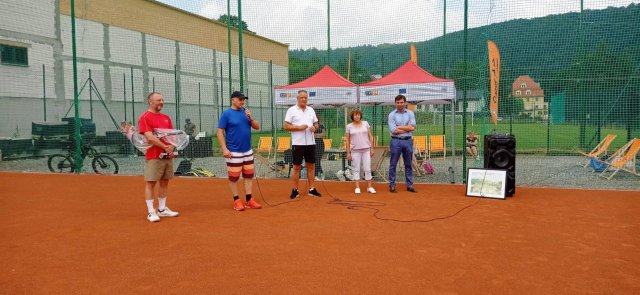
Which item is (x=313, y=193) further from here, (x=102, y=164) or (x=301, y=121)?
(x=102, y=164)

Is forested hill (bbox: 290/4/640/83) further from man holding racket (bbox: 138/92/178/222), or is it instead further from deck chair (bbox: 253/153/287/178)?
man holding racket (bbox: 138/92/178/222)

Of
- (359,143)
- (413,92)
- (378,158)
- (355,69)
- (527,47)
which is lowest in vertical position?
(378,158)

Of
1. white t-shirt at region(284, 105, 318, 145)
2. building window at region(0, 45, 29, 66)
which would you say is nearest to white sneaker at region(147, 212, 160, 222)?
white t-shirt at region(284, 105, 318, 145)

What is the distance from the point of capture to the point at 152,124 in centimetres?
520

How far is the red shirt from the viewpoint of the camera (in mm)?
5148

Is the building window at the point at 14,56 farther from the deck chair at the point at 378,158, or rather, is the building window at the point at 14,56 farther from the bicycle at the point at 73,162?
the deck chair at the point at 378,158

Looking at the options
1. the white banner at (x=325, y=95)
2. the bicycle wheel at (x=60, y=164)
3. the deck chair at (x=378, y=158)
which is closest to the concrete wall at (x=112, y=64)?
the white banner at (x=325, y=95)

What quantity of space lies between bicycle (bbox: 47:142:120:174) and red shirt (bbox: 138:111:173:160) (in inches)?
239

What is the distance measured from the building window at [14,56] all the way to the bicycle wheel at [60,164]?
7796 millimetres

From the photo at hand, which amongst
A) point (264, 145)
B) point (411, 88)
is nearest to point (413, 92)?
point (411, 88)

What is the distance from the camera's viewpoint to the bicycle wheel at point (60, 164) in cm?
1079

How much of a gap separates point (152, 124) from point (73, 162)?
23.1 feet

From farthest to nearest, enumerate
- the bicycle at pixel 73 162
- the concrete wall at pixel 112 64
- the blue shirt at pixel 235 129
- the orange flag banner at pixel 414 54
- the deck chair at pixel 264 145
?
the concrete wall at pixel 112 64, the deck chair at pixel 264 145, the bicycle at pixel 73 162, the orange flag banner at pixel 414 54, the blue shirt at pixel 235 129

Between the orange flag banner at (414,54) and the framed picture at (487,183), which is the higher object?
the orange flag banner at (414,54)
